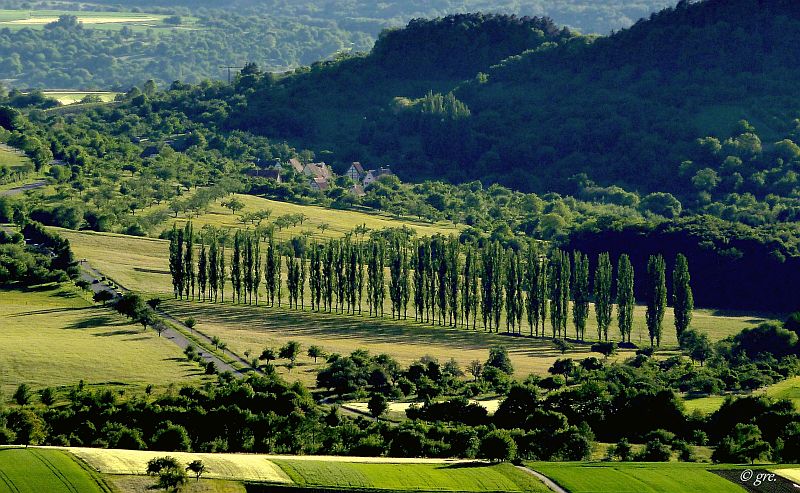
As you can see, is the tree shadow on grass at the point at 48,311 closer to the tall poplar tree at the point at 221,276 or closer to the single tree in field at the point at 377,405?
the tall poplar tree at the point at 221,276

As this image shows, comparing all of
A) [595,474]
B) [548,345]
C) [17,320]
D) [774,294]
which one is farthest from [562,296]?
[595,474]

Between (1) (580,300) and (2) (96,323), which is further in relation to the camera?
(1) (580,300)

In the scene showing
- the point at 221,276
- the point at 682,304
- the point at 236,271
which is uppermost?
the point at 236,271

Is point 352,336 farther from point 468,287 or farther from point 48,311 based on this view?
point 48,311

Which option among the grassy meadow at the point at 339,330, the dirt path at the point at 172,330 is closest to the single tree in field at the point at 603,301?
the grassy meadow at the point at 339,330

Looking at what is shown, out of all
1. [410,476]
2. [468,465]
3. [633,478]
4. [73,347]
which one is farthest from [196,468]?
[73,347]

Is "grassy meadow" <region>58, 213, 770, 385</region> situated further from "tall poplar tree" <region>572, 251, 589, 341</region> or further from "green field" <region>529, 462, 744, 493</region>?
"green field" <region>529, 462, 744, 493</region>
